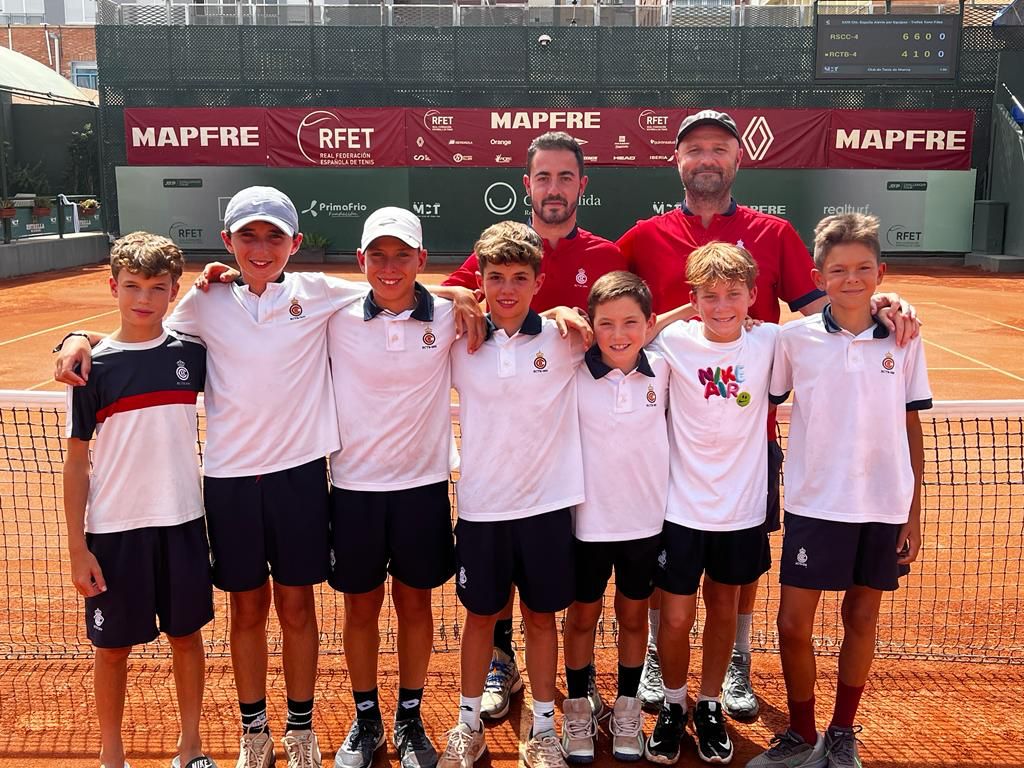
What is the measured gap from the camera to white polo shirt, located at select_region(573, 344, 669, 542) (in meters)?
Result: 3.35

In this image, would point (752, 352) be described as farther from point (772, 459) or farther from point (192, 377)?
point (192, 377)

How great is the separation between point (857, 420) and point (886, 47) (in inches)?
871

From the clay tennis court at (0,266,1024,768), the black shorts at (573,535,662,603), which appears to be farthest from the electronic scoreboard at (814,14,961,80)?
the black shorts at (573,535,662,603)

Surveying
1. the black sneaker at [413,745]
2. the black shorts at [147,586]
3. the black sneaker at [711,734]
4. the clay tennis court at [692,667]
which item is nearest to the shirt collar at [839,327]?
the black sneaker at [711,734]

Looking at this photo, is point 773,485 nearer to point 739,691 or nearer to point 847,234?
point 739,691

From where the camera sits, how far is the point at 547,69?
76.0ft

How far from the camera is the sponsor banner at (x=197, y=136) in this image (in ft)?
75.2

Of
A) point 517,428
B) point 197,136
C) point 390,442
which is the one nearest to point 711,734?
point 517,428

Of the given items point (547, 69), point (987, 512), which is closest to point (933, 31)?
point (547, 69)

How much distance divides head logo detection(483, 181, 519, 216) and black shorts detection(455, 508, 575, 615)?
20.3 m

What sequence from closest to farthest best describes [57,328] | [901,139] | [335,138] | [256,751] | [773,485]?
[256,751] < [773,485] < [57,328] < [901,139] < [335,138]

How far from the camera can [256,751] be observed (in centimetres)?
336

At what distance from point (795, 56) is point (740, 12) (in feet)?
5.68

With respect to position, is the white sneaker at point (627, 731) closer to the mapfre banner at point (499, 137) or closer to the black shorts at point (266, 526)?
the black shorts at point (266, 526)
